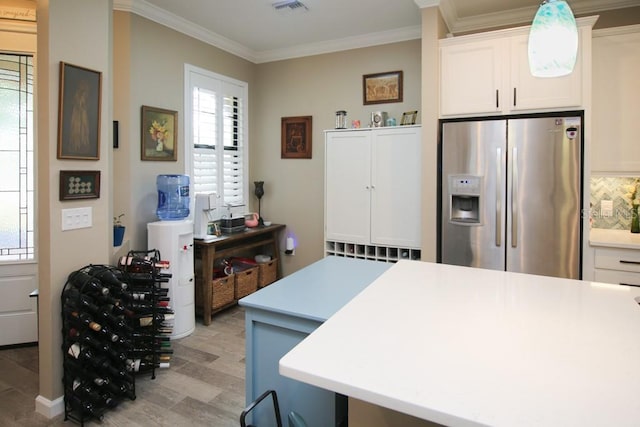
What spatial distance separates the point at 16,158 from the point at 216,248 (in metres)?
1.81

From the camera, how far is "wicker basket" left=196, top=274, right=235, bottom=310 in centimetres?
377

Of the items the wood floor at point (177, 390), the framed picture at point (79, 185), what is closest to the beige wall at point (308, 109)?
the wood floor at point (177, 390)

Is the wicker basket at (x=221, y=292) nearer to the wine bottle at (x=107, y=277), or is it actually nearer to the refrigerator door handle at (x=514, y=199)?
the wine bottle at (x=107, y=277)

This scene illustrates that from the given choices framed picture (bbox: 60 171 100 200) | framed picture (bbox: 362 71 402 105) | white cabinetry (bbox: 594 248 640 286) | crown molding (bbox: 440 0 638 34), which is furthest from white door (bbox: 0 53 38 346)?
white cabinetry (bbox: 594 248 640 286)

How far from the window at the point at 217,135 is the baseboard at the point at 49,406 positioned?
2.24 metres

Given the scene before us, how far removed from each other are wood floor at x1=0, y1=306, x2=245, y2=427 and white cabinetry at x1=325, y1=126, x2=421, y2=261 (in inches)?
59.2

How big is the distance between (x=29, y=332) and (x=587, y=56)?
192 inches

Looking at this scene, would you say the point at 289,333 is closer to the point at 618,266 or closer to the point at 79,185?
the point at 79,185

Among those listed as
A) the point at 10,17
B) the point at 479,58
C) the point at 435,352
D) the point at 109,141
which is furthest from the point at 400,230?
the point at 10,17

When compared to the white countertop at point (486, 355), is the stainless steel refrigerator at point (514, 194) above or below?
above

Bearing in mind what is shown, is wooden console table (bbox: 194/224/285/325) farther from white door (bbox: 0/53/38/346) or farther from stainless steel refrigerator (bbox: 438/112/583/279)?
stainless steel refrigerator (bbox: 438/112/583/279)

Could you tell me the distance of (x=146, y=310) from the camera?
269 centimetres

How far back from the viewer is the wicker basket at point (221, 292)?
3.77 metres

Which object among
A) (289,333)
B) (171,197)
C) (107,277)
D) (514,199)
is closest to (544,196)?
(514,199)
